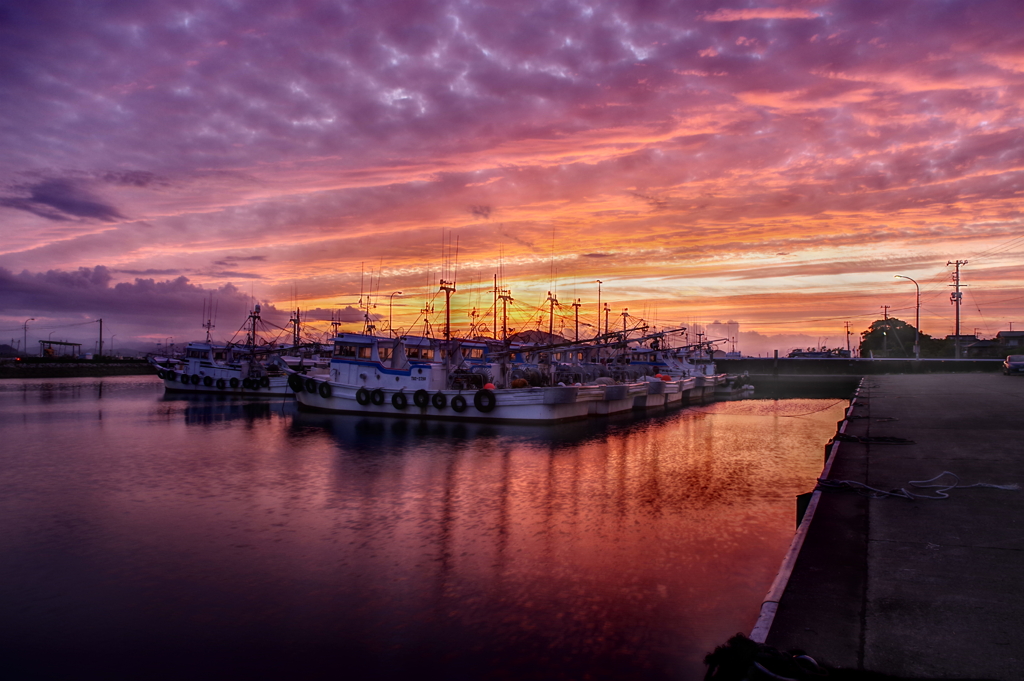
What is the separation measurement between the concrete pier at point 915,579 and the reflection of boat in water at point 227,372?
52.4 metres

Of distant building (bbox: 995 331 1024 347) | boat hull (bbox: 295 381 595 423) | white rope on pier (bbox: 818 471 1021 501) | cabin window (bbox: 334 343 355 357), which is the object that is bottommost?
boat hull (bbox: 295 381 595 423)

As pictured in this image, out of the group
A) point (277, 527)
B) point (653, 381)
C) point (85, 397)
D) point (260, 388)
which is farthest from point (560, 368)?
point (85, 397)

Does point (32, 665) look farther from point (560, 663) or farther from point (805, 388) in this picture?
point (805, 388)

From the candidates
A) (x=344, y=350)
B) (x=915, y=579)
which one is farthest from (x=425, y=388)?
(x=915, y=579)

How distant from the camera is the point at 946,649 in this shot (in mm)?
4566

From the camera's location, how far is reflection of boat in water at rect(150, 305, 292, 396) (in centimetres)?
5649

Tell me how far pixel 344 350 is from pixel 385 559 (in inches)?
1097

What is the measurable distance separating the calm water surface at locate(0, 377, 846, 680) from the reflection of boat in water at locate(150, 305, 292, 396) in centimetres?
2997

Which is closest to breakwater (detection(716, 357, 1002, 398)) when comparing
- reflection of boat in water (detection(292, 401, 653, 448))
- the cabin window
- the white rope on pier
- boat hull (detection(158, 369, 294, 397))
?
reflection of boat in water (detection(292, 401, 653, 448))

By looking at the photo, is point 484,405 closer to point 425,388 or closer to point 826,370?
point 425,388

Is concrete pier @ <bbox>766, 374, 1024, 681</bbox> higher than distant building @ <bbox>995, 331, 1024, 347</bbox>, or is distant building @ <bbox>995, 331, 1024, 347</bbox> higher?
distant building @ <bbox>995, 331, 1024, 347</bbox>

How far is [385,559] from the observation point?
39.4 feet

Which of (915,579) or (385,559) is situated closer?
(915,579)

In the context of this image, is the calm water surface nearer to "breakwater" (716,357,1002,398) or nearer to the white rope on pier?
the white rope on pier
